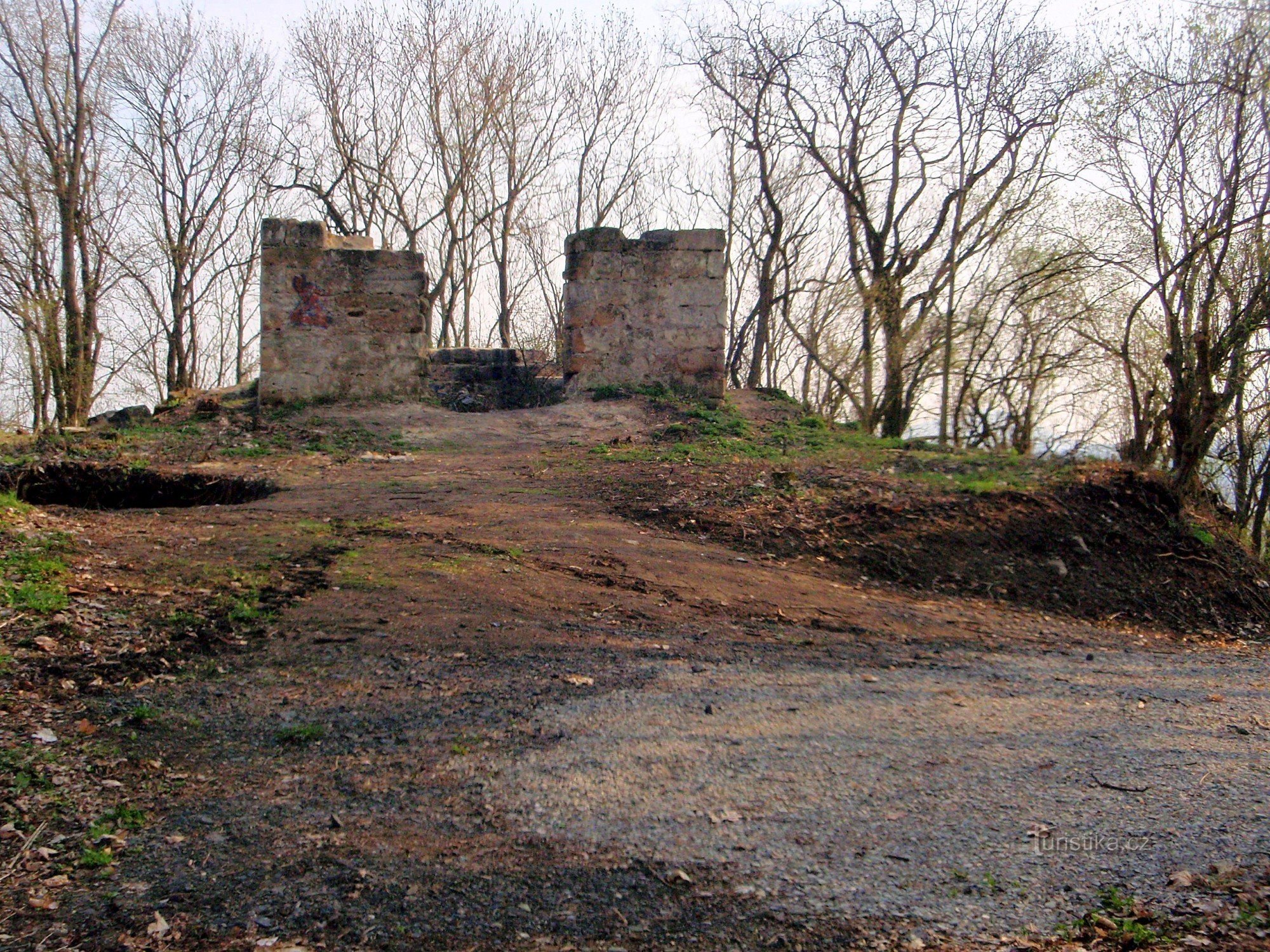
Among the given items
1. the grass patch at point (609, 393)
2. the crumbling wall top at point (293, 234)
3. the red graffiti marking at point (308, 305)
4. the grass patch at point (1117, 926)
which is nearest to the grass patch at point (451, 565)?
the grass patch at point (1117, 926)

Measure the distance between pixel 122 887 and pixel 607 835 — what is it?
4.42 ft

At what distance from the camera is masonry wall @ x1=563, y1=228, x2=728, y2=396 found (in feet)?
41.1

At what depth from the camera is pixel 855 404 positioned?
17078 mm

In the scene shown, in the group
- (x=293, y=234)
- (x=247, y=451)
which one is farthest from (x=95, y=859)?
(x=293, y=234)

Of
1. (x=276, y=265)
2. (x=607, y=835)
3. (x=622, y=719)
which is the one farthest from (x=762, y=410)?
(x=607, y=835)

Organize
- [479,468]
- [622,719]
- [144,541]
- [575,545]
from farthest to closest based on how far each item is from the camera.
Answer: [479,468] < [575,545] < [144,541] < [622,719]

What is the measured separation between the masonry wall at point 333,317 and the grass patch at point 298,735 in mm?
8970

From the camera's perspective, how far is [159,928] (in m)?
2.46

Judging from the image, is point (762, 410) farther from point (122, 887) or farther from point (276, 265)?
point (122, 887)

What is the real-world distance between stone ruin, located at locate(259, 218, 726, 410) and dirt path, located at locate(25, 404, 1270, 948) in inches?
244

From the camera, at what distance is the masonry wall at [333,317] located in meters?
12.0

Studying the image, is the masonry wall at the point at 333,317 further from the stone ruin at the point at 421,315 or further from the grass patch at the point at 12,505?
the grass patch at the point at 12,505

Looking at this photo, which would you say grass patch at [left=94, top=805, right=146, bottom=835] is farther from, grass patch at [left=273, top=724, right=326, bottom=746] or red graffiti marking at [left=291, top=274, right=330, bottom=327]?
red graffiti marking at [left=291, top=274, right=330, bottom=327]

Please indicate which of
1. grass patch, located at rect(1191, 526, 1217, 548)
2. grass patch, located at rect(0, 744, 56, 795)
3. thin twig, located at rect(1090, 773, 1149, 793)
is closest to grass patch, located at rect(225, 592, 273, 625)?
grass patch, located at rect(0, 744, 56, 795)
